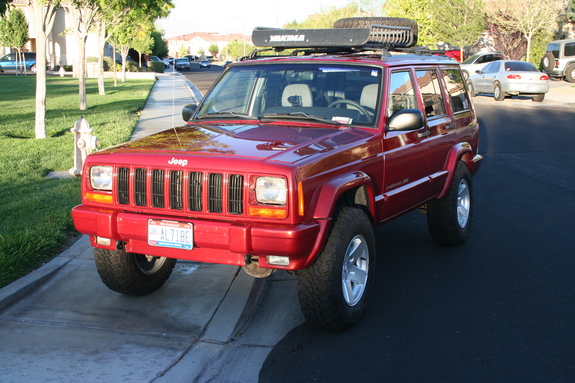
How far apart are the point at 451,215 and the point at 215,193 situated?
2955 millimetres

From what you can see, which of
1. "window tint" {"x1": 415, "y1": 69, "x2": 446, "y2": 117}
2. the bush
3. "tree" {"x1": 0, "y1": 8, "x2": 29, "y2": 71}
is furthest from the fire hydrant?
the bush

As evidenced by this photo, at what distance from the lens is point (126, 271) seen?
15.9 ft

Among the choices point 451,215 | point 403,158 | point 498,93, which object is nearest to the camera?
point 403,158

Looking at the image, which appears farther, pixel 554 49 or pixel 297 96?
pixel 554 49

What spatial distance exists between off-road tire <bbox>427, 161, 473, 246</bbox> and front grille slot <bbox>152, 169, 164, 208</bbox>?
302 centimetres

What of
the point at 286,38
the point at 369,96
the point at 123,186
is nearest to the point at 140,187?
the point at 123,186

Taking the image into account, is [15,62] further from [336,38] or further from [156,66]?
[336,38]

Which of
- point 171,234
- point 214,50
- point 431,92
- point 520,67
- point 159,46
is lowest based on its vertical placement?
point 171,234

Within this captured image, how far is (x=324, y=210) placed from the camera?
4160 mm

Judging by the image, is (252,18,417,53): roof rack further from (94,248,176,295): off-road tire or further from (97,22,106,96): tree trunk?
(97,22,106,96): tree trunk

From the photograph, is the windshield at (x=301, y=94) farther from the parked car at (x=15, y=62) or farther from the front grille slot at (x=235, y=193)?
the parked car at (x=15, y=62)

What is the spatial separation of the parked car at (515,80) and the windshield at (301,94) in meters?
18.6

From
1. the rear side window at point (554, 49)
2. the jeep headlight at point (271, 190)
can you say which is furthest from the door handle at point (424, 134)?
the rear side window at point (554, 49)

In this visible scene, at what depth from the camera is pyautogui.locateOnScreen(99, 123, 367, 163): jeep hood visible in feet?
14.0
